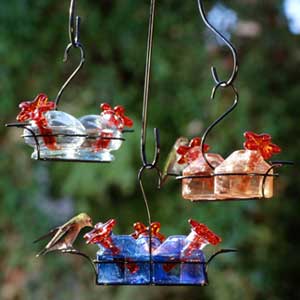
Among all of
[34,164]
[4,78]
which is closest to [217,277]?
[34,164]

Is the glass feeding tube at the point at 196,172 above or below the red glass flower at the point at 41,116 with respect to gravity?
below

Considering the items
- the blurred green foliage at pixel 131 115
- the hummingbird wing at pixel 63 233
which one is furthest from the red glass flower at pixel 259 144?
the blurred green foliage at pixel 131 115

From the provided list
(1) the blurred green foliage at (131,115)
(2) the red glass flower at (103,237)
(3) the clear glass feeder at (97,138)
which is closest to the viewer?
(2) the red glass flower at (103,237)

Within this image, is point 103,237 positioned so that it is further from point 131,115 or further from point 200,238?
point 131,115

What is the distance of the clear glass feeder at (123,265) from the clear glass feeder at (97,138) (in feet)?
0.93

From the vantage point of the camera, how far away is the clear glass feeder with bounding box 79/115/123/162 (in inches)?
90.0

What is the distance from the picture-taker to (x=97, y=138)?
2281 mm

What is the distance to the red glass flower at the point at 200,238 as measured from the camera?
2068 mm

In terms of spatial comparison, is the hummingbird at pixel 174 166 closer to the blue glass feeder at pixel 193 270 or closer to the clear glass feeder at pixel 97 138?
the clear glass feeder at pixel 97 138

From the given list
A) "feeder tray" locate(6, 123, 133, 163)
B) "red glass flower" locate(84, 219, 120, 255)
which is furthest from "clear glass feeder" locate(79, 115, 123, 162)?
"red glass flower" locate(84, 219, 120, 255)

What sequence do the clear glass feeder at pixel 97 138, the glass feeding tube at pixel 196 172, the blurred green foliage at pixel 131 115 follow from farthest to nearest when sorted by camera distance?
1. the blurred green foliage at pixel 131 115
2. the clear glass feeder at pixel 97 138
3. the glass feeding tube at pixel 196 172

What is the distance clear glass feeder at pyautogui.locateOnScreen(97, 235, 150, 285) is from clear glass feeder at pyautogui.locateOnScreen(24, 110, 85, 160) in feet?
0.91

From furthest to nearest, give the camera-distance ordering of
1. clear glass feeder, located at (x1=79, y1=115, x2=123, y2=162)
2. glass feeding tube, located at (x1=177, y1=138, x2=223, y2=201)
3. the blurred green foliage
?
the blurred green foliage, clear glass feeder, located at (x1=79, y1=115, x2=123, y2=162), glass feeding tube, located at (x1=177, y1=138, x2=223, y2=201)

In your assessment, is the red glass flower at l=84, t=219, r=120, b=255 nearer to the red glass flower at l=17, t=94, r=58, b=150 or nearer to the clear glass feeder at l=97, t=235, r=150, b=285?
the clear glass feeder at l=97, t=235, r=150, b=285
